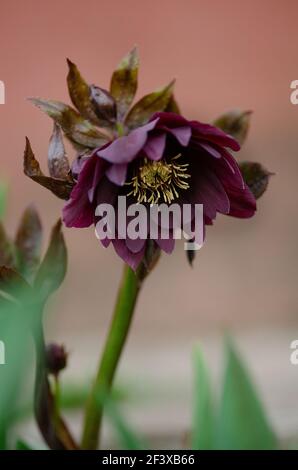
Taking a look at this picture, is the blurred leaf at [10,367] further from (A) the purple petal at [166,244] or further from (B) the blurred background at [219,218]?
(B) the blurred background at [219,218]

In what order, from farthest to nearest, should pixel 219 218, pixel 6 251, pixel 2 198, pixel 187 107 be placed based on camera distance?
pixel 219 218 → pixel 187 107 → pixel 2 198 → pixel 6 251

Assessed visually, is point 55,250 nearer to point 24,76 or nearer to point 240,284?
point 24,76

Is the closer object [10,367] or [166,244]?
[166,244]

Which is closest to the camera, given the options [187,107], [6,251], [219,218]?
[6,251]

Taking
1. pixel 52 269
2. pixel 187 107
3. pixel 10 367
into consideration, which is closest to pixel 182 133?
pixel 52 269

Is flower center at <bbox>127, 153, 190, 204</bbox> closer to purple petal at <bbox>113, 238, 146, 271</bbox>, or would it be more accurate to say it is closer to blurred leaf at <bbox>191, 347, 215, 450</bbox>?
purple petal at <bbox>113, 238, 146, 271</bbox>

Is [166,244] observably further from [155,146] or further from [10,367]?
[10,367]

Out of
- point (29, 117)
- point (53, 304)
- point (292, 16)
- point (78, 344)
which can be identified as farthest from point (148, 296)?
point (53, 304)
